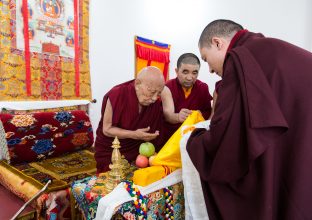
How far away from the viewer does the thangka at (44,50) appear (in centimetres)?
226

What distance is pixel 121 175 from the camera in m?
1.15

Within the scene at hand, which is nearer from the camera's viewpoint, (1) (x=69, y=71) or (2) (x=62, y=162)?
(2) (x=62, y=162)

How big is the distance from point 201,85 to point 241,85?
1315mm

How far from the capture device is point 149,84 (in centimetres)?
139

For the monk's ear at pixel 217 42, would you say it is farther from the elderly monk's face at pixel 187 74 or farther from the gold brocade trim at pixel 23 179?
the gold brocade trim at pixel 23 179

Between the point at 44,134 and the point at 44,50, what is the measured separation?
0.88 metres

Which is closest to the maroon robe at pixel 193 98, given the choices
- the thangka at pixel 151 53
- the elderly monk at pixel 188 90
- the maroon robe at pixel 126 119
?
the elderly monk at pixel 188 90

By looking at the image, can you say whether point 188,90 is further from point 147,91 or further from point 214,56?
point 214,56

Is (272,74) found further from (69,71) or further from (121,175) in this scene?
(69,71)

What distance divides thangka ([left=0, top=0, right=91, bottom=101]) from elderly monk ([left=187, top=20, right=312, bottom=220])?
2.02m

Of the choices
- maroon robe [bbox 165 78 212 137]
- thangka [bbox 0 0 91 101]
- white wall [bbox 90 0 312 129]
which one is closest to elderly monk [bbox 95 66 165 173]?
maroon robe [bbox 165 78 212 137]

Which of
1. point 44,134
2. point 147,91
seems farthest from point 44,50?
point 147,91

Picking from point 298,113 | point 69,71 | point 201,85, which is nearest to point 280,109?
point 298,113

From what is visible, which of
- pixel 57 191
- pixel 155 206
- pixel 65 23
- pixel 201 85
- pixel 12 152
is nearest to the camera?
pixel 155 206
